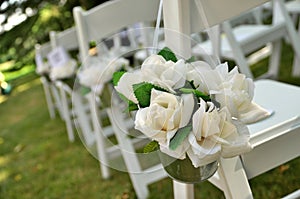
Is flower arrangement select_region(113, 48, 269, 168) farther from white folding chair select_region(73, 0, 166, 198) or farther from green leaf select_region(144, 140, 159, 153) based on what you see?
white folding chair select_region(73, 0, 166, 198)

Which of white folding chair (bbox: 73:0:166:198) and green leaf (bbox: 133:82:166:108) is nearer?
green leaf (bbox: 133:82:166:108)

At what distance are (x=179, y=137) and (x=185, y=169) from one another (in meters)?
0.10

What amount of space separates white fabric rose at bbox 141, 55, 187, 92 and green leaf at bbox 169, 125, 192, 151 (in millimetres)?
65

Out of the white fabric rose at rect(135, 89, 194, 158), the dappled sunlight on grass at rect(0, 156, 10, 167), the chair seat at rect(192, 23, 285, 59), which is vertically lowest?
the dappled sunlight on grass at rect(0, 156, 10, 167)

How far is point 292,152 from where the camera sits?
79cm

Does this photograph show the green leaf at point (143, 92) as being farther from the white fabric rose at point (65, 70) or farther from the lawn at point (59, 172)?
the white fabric rose at point (65, 70)

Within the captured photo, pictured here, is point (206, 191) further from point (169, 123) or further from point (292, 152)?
point (169, 123)

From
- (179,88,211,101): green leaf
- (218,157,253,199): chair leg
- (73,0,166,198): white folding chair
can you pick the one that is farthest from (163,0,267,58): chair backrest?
(73,0,166,198): white folding chair

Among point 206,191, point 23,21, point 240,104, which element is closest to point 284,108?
point 240,104

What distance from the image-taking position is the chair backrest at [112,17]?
3.89ft

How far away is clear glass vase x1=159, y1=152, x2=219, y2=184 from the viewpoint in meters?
0.59

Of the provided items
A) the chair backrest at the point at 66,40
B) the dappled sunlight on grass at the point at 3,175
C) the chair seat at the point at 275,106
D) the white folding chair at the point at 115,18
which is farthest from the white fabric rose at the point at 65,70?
the chair seat at the point at 275,106

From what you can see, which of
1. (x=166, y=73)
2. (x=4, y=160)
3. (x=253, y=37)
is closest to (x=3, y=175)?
(x=4, y=160)

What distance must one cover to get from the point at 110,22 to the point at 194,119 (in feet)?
2.57
